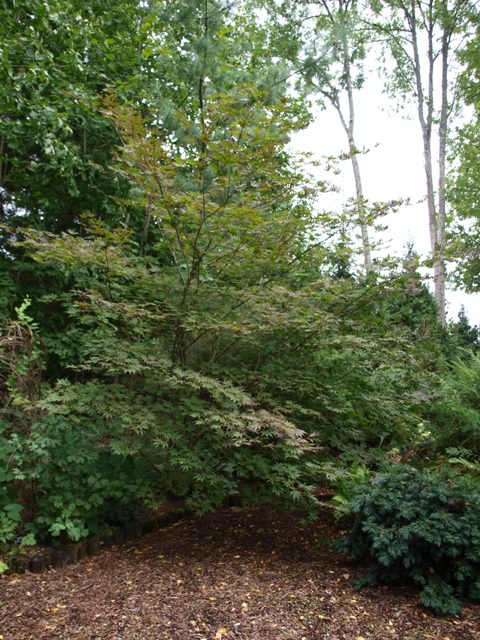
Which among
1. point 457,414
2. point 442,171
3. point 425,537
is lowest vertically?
point 425,537

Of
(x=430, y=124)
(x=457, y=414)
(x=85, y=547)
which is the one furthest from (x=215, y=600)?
(x=430, y=124)

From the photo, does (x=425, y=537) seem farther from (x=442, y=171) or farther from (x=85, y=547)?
(x=442, y=171)

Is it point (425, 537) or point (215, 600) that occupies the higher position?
point (425, 537)

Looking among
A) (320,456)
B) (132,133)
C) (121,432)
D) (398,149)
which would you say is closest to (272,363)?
(320,456)

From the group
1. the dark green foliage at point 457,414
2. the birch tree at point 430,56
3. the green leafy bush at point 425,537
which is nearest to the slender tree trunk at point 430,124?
the birch tree at point 430,56

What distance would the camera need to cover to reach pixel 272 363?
3.46 metres

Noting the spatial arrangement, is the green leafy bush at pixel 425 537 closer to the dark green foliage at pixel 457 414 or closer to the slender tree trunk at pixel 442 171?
the dark green foliage at pixel 457 414

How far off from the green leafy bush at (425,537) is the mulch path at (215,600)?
0.09m

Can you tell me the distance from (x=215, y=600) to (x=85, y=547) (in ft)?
3.51

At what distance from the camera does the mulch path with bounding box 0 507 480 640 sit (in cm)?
226

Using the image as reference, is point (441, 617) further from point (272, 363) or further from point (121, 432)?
point (121, 432)

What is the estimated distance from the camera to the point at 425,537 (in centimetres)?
244

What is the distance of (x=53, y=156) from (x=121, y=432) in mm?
2494

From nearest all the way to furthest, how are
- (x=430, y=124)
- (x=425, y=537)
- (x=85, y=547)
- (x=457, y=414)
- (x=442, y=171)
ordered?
(x=425, y=537), (x=85, y=547), (x=457, y=414), (x=442, y=171), (x=430, y=124)
